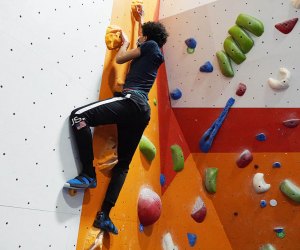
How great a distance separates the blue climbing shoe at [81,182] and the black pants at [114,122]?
0.03m

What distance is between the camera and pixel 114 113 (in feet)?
7.39

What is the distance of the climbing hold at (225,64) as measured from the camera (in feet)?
11.2

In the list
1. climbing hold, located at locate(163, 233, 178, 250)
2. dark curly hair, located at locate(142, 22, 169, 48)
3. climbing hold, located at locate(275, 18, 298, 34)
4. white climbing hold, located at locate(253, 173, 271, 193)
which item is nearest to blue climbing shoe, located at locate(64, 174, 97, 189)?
dark curly hair, located at locate(142, 22, 169, 48)

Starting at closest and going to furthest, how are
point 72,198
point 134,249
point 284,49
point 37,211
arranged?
point 37,211 < point 72,198 < point 134,249 < point 284,49

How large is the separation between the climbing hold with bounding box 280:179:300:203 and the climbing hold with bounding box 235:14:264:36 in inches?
52.1

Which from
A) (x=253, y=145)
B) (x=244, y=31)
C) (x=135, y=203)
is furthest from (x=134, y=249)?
(x=244, y=31)

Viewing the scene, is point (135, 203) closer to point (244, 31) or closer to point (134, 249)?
point (134, 249)

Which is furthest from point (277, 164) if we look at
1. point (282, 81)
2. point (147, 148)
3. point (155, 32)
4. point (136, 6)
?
point (136, 6)

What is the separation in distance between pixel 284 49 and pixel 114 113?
72.7 inches

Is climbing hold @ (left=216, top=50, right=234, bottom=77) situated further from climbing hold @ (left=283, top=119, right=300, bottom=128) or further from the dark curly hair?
the dark curly hair

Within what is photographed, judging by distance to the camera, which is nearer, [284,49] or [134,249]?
[134,249]

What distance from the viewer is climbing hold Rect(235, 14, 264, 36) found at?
3323mm

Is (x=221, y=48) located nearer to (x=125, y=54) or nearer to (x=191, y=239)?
(x=125, y=54)

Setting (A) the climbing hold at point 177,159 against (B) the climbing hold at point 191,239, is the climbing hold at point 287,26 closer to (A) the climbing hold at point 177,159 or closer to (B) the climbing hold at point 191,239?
(A) the climbing hold at point 177,159
